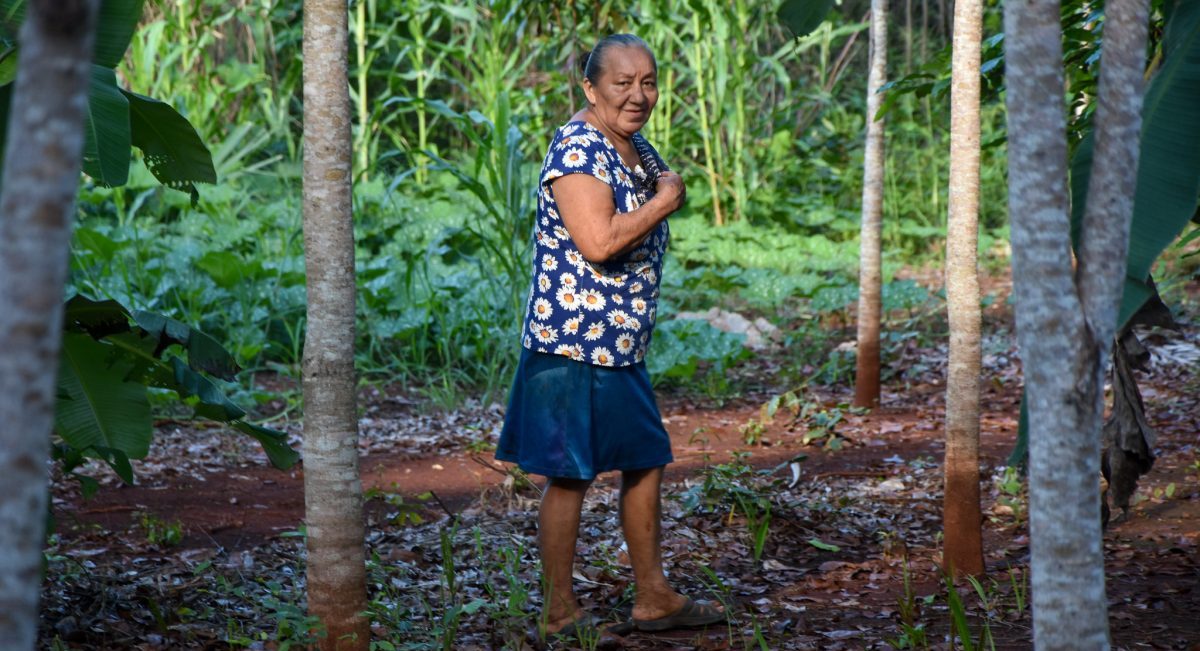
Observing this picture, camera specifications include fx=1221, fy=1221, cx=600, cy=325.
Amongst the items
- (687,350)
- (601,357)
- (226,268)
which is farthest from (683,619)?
(226,268)

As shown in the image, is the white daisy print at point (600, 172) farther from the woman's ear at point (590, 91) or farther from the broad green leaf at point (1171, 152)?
the broad green leaf at point (1171, 152)

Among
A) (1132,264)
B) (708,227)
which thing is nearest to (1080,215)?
(1132,264)

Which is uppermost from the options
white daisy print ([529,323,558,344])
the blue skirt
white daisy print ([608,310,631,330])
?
white daisy print ([608,310,631,330])

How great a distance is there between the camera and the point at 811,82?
12.6 meters

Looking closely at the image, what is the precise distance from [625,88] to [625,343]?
26.3 inches

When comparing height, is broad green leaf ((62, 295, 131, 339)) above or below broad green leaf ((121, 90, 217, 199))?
below

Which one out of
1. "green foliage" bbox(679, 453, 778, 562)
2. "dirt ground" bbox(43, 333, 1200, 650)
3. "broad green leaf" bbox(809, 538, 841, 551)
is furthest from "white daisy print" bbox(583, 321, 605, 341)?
"broad green leaf" bbox(809, 538, 841, 551)

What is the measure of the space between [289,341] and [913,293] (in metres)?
3.82

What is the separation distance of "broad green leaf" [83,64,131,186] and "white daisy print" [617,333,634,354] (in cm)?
127

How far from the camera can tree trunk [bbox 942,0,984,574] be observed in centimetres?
339

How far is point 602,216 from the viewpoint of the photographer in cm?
307

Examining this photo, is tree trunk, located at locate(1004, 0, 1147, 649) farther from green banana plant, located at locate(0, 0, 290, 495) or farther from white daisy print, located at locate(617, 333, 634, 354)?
green banana plant, located at locate(0, 0, 290, 495)

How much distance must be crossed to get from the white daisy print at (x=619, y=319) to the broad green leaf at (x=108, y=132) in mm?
1225

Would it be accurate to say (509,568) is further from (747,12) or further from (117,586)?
(747,12)
